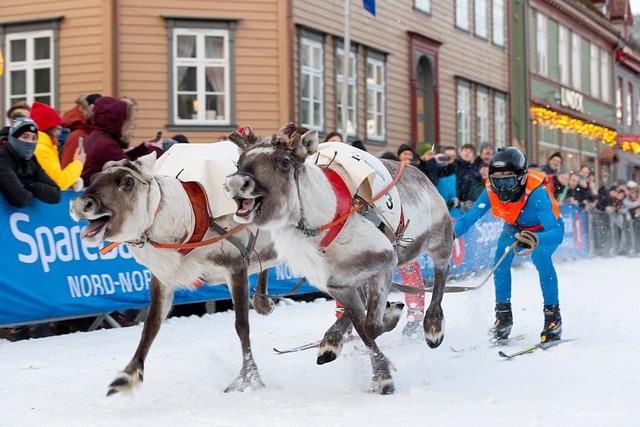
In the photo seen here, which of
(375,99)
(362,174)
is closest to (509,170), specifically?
(362,174)

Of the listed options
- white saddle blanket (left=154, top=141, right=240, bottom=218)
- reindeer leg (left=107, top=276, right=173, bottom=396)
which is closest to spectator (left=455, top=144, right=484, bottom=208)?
white saddle blanket (left=154, top=141, right=240, bottom=218)

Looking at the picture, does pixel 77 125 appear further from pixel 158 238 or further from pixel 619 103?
pixel 619 103

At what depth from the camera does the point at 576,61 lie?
35656 mm

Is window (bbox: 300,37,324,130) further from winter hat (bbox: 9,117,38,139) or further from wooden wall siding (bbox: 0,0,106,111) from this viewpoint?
winter hat (bbox: 9,117,38,139)

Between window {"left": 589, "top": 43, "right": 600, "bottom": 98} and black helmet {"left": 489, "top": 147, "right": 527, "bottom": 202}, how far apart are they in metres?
31.8

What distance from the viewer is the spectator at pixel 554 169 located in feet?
55.4

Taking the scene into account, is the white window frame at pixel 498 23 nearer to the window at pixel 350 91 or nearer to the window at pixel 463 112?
the window at pixel 463 112

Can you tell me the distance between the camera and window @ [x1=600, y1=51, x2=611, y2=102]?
3941 centimetres

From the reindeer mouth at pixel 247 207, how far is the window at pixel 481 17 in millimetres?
22563

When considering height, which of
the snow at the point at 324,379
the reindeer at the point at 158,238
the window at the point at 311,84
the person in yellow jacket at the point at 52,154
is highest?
the window at the point at 311,84

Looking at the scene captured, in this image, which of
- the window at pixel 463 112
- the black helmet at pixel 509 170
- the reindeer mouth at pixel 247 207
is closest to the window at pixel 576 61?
the window at pixel 463 112

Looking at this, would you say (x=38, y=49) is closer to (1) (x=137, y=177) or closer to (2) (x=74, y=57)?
(2) (x=74, y=57)

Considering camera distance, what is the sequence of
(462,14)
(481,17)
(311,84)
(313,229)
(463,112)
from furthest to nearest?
(481,17) → (463,112) → (462,14) → (311,84) → (313,229)

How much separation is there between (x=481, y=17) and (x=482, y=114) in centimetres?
274
